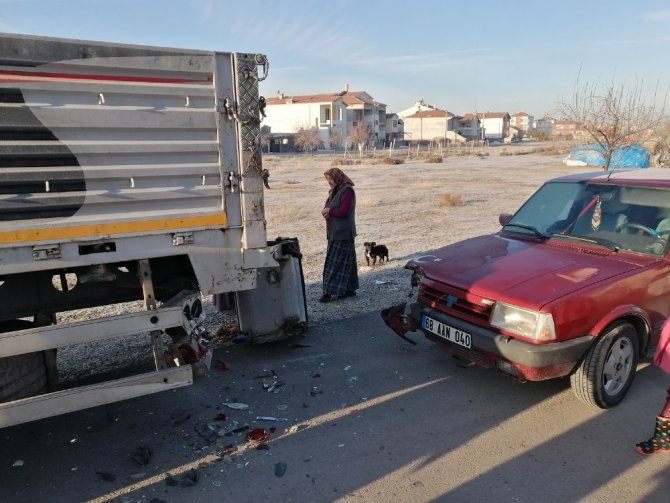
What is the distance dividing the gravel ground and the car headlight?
275cm

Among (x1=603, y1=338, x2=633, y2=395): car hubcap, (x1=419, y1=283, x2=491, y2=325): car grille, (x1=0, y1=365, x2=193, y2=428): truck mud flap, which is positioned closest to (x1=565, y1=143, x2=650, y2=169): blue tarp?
(x1=603, y1=338, x2=633, y2=395): car hubcap

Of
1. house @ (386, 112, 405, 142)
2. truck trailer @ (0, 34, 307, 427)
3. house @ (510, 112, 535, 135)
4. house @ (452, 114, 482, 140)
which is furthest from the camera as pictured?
house @ (510, 112, 535, 135)

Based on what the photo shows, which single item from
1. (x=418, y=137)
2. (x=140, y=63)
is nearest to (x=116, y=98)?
(x=140, y=63)

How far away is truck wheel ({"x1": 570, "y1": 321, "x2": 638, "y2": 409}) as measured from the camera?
3789 millimetres

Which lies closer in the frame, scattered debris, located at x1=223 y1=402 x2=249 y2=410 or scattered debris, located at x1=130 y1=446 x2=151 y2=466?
scattered debris, located at x1=130 y1=446 x2=151 y2=466

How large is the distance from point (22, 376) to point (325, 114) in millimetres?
82386

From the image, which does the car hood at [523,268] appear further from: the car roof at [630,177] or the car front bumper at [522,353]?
the car roof at [630,177]

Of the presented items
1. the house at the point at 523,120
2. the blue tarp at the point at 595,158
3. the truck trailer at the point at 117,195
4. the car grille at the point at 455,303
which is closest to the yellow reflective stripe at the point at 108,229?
the truck trailer at the point at 117,195

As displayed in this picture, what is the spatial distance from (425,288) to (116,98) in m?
2.98

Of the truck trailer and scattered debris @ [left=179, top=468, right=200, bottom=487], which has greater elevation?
the truck trailer

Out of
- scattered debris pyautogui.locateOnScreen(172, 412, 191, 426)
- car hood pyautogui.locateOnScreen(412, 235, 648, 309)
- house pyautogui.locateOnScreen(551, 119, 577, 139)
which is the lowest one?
scattered debris pyautogui.locateOnScreen(172, 412, 191, 426)

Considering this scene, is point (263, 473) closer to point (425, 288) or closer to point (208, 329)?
point (425, 288)

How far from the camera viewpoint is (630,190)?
15.3 feet

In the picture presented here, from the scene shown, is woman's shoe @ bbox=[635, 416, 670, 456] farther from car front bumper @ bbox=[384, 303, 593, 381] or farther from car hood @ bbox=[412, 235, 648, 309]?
car hood @ bbox=[412, 235, 648, 309]
